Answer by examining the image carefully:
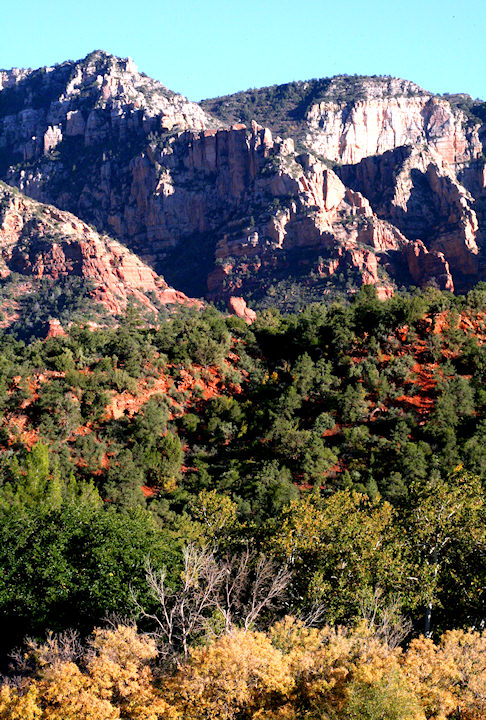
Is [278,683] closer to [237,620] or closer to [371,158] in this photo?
[237,620]

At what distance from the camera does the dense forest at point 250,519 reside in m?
17.0

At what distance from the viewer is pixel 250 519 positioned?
32281mm

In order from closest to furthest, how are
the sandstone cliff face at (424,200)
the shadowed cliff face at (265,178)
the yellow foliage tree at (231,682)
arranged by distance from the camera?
the yellow foliage tree at (231,682) < the sandstone cliff face at (424,200) < the shadowed cliff face at (265,178)

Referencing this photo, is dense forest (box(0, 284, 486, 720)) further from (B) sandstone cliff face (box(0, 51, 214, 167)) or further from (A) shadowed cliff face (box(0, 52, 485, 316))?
(B) sandstone cliff face (box(0, 51, 214, 167))

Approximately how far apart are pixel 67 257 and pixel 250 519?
104m

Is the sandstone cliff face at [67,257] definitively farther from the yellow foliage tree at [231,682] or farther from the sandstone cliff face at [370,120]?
the yellow foliage tree at [231,682]

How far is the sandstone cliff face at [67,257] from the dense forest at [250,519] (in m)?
74.1

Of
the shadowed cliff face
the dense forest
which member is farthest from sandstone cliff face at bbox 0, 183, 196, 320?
the dense forest

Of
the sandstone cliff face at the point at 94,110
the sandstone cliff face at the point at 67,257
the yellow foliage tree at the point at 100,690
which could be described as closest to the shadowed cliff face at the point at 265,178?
the sandstone cliff face at the point at 94,110

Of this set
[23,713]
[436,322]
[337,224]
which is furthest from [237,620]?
[337,224]

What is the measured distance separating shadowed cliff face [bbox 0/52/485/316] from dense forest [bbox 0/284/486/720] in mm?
78704

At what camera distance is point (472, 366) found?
47156mm

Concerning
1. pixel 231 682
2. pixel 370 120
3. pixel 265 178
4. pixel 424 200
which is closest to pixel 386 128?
pixel 370 120

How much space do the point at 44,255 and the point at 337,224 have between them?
59.9 meters
